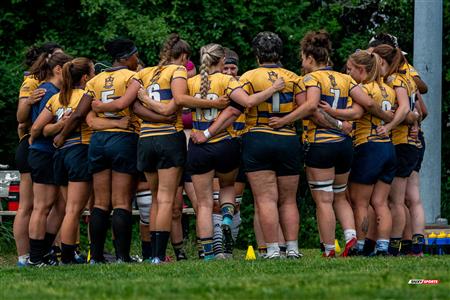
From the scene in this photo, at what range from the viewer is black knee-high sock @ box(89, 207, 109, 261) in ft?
46.1

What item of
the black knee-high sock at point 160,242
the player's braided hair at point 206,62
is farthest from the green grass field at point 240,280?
the player's braided hair at point 206,62

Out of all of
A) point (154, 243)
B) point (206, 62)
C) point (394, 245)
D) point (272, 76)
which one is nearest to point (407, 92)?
point (394, 245)

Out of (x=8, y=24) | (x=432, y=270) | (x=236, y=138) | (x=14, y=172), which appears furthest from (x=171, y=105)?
(x=8, y=24)

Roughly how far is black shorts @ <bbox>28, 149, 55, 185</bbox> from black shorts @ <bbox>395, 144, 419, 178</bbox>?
143 inches

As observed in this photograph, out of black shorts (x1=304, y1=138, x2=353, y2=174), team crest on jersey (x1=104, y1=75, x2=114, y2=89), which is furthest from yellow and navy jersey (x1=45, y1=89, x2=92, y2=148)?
black shorts (x1=304, y1=138, x2=353, y2=174)

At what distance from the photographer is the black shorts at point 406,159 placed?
579 inches

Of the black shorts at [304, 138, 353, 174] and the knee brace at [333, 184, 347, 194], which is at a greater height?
the black shorts at [304, 138, 353, 174]

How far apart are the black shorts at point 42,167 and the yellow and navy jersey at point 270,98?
89.5 inches

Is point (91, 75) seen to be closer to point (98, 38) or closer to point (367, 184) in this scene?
point (367, 184)

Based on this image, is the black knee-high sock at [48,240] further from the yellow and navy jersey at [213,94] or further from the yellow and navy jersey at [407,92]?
the yellow and navy jersey at [407,92]

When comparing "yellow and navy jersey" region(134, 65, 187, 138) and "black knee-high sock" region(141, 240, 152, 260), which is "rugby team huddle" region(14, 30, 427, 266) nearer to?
"yellow and navy jersey" region(134, 65, 187, 138)

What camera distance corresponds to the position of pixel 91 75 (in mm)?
14492

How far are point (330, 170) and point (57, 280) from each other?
3.37 meters

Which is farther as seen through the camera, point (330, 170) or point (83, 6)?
point (83, 6)
